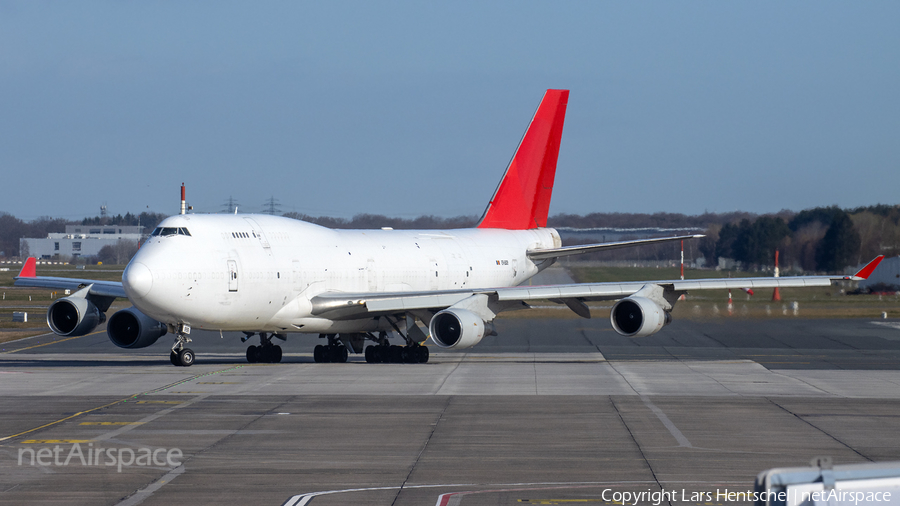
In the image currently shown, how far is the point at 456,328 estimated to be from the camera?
27.6 m

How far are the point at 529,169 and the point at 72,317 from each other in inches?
791

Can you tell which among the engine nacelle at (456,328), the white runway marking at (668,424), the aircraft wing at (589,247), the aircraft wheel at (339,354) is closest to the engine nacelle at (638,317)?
the aircraft wing at (589,247)

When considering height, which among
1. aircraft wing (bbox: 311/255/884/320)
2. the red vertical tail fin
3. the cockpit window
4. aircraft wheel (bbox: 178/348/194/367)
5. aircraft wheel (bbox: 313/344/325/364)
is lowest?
aircraft wheel (bbox: 313/344/325/364)

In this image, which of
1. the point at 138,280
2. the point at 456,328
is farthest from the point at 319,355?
the point at 138,280

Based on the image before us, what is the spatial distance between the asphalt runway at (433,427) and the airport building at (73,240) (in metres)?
85.1

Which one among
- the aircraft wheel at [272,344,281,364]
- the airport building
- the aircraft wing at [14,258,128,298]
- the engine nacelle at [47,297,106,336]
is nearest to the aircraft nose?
the aircraft wing at [14,258,128,298]

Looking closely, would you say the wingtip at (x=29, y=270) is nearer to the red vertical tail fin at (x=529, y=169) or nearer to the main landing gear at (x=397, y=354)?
the main landing gear at (x=397, y=354)

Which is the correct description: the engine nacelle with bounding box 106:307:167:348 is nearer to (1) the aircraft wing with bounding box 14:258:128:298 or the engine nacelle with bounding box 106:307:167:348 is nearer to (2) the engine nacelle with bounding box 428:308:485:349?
(1) the aircraft wing with bounding box 14:258:128:298

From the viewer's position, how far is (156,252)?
25.2 metres

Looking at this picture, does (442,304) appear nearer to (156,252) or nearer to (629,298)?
(629,298)

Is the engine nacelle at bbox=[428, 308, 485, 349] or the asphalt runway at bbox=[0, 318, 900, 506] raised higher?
the engine nacelle at bbox=[428, 308, 485, 349]

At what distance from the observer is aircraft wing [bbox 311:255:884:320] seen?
28562 millimetres

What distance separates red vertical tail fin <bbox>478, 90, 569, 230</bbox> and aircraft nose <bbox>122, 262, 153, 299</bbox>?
1907 cm

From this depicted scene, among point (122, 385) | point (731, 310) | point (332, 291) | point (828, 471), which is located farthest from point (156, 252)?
point (731, 310)
